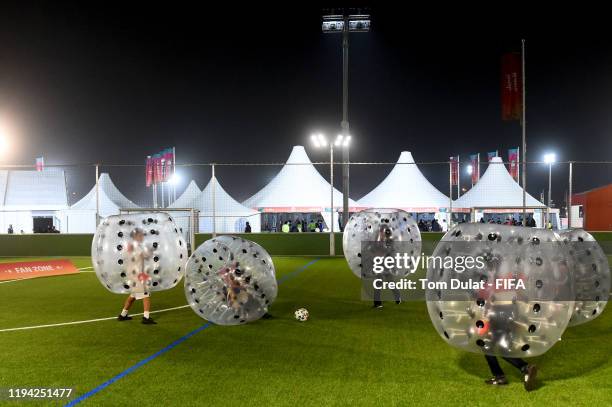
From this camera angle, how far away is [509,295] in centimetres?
462

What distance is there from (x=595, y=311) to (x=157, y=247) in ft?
24.4

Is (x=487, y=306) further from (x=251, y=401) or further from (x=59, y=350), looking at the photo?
(x=59, y=350)

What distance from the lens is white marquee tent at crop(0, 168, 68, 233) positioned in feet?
98.9

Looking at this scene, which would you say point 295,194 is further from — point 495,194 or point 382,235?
point 382,235

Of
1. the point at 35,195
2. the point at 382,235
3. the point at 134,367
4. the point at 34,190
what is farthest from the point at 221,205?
the point at 134,367

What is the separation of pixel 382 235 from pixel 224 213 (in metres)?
18.4

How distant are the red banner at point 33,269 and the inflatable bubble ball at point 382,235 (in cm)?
1082

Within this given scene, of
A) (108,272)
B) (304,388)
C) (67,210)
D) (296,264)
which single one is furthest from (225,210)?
(304,388)

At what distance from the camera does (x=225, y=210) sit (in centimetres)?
2745

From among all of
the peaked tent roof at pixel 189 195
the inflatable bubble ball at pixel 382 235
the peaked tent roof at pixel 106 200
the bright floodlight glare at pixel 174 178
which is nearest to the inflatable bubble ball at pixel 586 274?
the inflatable bubble ball at pixel 382 235

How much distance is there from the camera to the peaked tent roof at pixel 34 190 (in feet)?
103

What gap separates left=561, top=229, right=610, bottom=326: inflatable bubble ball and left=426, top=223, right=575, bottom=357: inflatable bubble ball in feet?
10.2

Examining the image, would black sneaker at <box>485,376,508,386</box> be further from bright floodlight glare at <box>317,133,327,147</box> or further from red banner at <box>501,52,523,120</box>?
red banner at <box>501,52,523,120</box>

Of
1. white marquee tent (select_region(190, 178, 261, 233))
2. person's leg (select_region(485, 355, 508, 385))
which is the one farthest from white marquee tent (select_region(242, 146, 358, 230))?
person's leg (select_region(485, 355, 508, 385))
